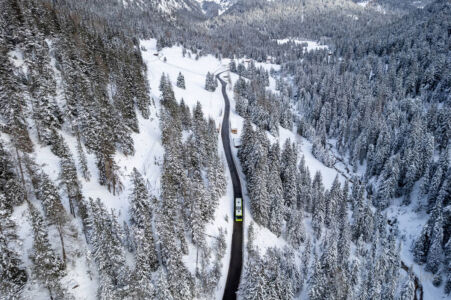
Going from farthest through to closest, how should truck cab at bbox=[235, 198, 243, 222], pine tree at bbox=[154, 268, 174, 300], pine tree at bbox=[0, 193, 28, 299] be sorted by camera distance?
truck cab at bbox=[235, 198, 243, 222]
pine tree at bbox=[154, 268, 174, 300]
pine tree at bbox=[0, 193, 28, 299]

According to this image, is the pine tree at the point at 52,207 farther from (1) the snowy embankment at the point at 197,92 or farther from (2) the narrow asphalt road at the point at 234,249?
(2) the narrow asphalt road at the point at 234,249

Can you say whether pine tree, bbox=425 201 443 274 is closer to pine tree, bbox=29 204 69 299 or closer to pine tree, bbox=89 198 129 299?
pine tree, bbox=89 198 129 299

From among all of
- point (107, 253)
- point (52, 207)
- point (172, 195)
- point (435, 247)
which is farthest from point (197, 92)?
point (435, 247)

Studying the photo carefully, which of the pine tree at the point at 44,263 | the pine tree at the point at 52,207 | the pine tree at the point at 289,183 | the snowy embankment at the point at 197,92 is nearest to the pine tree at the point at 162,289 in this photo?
the snowy embankment at the point at 197,92

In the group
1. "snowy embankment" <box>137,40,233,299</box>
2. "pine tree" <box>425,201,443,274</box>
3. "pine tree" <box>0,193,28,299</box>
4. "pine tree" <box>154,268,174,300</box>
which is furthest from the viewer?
"pine tree" <box>425,201,443,274</box>

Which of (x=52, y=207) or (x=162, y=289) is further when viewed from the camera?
(x=162, y=289)

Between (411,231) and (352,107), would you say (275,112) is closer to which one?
(352,107)

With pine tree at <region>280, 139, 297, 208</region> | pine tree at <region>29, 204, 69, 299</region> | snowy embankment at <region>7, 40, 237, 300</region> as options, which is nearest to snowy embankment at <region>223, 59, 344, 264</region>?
snowy embankment at <region>7, 40, 237, 300</region>

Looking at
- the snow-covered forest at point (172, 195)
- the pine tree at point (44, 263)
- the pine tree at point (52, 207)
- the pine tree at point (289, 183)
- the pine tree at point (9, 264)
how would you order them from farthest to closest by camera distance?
the pine tree at point (289, 183) → the snow-covered forest at point (172, 195) → the pine tree at point (52, 207) → the pine tree at point (44, 263) → the pine tree at point (9, 264)

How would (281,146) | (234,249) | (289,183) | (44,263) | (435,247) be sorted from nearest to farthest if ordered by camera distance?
(44,263) < (234,249) < (435,247) < (289,183) < (281,146)

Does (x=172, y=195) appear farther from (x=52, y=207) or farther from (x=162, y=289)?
(x=52, y=207)

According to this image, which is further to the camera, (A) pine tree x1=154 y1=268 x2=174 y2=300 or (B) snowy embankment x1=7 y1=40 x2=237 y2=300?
(A) pine tree x1=154 y1=268 x2=174 y2=300
